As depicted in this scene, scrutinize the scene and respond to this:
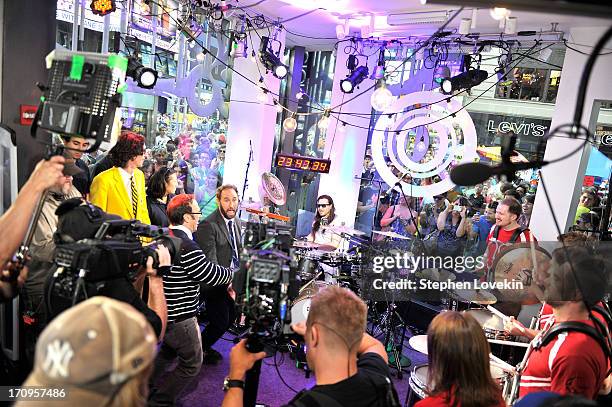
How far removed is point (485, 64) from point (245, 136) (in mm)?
3534

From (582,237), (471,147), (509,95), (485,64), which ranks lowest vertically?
(582,237)

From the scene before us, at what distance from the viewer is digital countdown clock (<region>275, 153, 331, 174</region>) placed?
6.43m

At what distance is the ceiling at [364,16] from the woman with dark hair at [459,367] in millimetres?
4142

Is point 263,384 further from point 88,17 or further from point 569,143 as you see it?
point 569,143

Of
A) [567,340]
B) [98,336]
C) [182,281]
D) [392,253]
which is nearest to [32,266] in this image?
[182,281]

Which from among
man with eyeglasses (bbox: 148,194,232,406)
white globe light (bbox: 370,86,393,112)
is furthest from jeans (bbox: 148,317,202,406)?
white globe light (bbox: 370,86,393,112)

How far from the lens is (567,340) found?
1.99 m

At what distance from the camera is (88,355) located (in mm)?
836

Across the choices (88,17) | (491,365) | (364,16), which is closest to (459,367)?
(491,365)

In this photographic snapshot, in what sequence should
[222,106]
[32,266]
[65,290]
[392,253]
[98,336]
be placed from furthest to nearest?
[222,106], [392,253], [32,266], [65,290], [98,336]

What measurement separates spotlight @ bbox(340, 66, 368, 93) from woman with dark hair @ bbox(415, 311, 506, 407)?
4809 millimetres

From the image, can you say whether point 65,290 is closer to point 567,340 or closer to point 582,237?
point 567,340

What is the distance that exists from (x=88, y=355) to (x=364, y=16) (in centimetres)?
597

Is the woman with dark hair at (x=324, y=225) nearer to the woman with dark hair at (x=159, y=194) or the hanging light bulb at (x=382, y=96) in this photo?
the hanging light bulb at (x=382, y=96)
